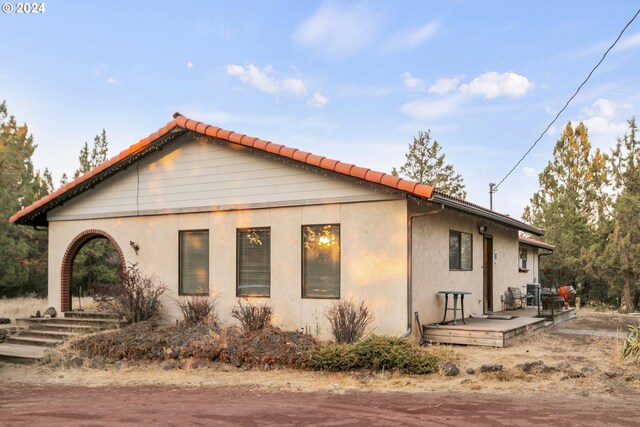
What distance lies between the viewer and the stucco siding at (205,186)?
38.7 feet

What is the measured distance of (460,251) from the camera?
1353cm

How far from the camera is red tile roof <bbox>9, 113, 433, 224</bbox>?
33.8 ft

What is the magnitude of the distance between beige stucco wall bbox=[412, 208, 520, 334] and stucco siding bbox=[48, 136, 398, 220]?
145 centimetres

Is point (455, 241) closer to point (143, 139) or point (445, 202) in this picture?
point (445, 202)

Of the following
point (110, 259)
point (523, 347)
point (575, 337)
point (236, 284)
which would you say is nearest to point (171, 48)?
point (236, 284)

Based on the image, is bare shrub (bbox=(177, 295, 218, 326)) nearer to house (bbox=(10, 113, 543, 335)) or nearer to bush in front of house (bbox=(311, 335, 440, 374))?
house (bbox=(10, 113, 543, 335))

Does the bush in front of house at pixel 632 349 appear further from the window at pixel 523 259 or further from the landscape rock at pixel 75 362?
the window at pixel 523 259

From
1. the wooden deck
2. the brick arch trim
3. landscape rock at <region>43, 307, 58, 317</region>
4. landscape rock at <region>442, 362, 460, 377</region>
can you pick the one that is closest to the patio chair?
the wooden deck

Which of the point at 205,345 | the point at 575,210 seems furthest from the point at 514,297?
the point at 575,210

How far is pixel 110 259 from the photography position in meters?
25.8

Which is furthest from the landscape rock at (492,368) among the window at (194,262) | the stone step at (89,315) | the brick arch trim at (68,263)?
the brick arch trim at (68,263)

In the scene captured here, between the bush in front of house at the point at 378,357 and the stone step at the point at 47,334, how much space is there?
6489 mm

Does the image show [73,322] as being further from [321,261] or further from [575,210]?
[575,210]

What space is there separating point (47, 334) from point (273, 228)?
19.7 feet
